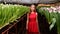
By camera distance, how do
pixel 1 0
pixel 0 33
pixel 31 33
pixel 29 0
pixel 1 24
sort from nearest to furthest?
1. pixel 0 33
2. pixel 1 24
3. pixel 31 33
4. pixel 1 0
5. pixel 29 0

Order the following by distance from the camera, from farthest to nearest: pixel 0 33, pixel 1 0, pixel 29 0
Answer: pixel 29 0 < pixel 1 0 < pixel 0 33

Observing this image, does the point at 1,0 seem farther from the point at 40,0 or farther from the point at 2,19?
the point at 2,19

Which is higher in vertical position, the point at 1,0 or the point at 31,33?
the point at 1,0

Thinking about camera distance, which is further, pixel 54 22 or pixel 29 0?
pixel 29 0

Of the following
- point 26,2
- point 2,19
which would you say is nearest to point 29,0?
point 26,2

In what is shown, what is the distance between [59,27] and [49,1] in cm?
378

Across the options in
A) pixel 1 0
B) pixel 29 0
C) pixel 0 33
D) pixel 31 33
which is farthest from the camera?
pixel 29 0

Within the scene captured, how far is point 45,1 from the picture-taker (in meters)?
4.60

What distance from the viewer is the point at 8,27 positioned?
2.86ft

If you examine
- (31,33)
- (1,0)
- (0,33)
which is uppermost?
(1,0)

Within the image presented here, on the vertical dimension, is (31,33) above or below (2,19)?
below

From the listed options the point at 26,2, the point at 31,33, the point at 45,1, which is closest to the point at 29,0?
the point at 26,2

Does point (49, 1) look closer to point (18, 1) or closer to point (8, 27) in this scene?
point (18, 1)

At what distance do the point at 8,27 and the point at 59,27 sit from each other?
0.99ft
